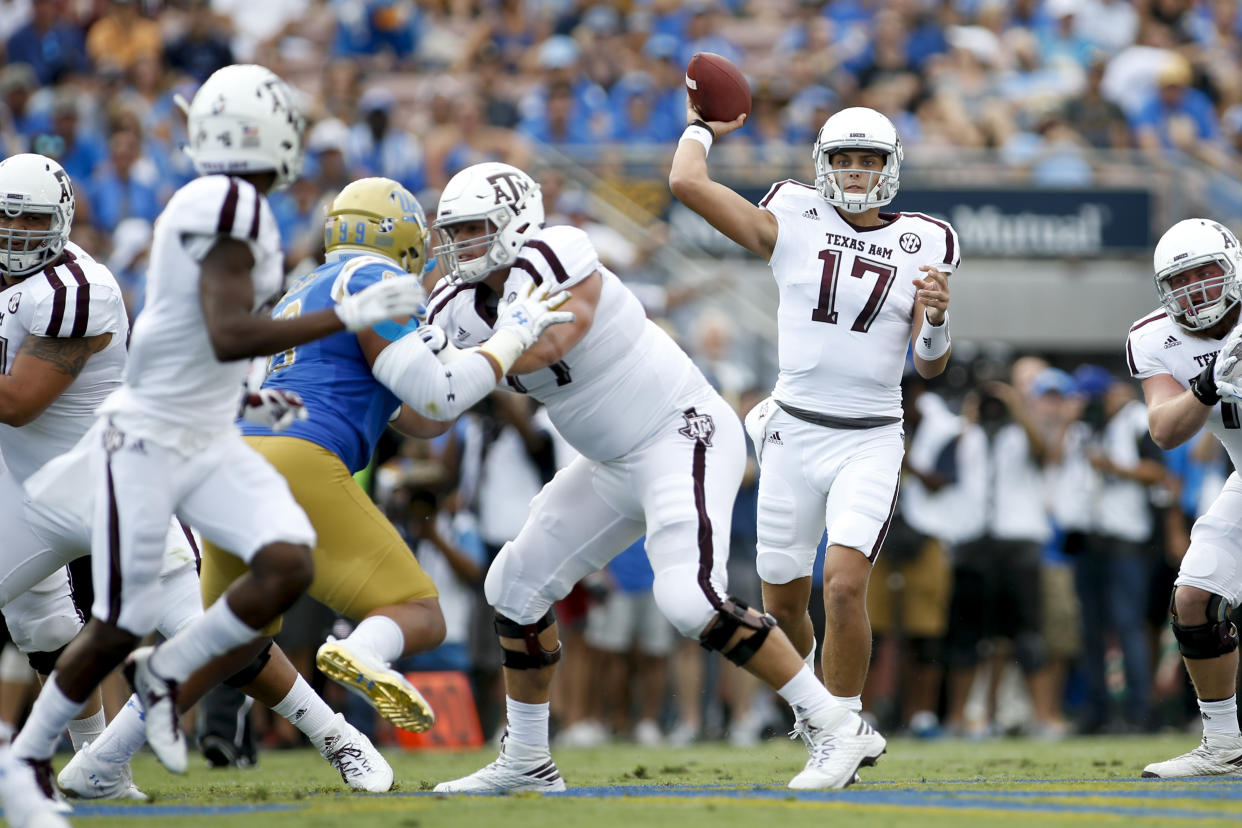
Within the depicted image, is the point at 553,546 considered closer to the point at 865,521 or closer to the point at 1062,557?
the point at 865,521

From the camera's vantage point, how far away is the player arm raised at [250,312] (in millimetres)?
4891

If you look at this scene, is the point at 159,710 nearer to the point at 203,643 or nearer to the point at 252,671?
the point at 203,643

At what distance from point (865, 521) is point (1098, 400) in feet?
19.6

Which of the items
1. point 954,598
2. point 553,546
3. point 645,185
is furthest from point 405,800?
point 645,185

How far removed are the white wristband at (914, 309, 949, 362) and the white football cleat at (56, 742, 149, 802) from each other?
3.36m

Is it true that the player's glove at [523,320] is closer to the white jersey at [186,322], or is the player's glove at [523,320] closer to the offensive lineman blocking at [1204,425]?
the white jersey at [186,322]

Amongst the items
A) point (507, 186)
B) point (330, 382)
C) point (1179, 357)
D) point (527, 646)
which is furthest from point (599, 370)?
point (1179, 357)

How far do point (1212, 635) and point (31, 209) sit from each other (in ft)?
15.9

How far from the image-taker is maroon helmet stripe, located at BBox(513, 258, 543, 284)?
18.9 ft

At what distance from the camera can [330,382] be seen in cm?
570

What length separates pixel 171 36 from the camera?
1425 centimetres

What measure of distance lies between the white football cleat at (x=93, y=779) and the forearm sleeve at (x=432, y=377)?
67.3 inches

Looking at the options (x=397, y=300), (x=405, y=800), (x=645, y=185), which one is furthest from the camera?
(x=645, y=185)

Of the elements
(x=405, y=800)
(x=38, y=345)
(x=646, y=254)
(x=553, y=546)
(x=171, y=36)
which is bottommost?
(x=405, y=800)
